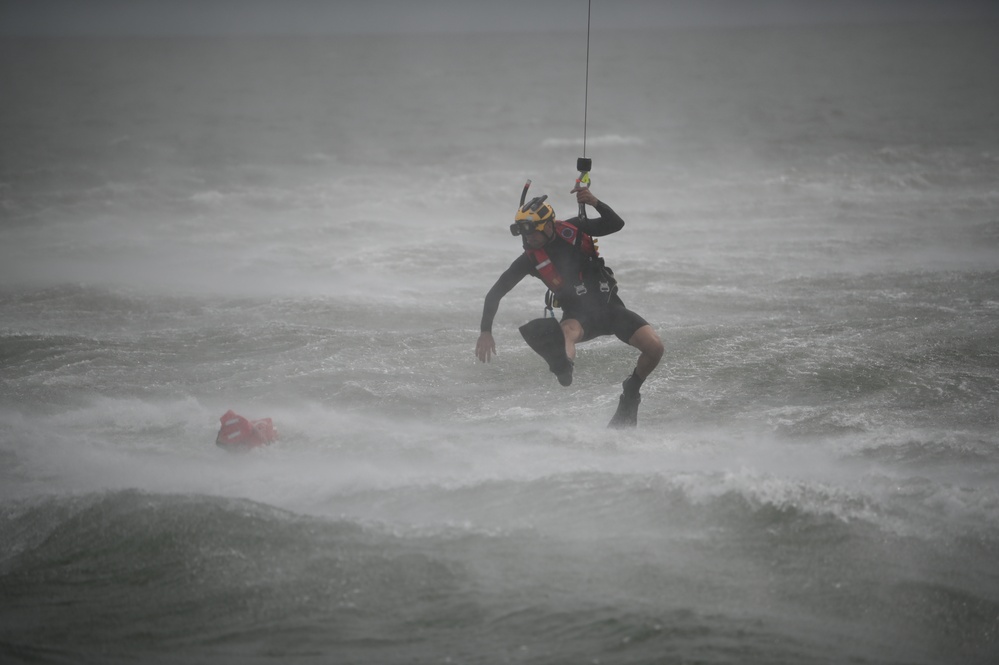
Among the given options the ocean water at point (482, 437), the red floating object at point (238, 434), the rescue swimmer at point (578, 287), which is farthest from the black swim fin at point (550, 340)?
the red floating object at point (238, 434)

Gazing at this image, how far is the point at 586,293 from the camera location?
23.1 ft

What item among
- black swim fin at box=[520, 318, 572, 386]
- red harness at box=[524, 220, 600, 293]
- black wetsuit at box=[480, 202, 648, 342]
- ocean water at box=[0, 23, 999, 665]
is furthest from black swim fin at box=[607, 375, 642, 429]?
red harness at box=[524, 220, 600, 293]

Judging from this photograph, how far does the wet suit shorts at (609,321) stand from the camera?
692cm

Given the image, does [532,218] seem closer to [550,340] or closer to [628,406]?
[550,340]

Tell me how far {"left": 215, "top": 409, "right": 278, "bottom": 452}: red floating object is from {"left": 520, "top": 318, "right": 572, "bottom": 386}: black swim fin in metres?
1.94

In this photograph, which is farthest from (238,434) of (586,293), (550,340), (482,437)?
(586,293)

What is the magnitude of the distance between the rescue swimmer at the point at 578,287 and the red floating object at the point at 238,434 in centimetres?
163

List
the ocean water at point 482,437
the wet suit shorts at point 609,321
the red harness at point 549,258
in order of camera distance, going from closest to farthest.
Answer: the ocean water at point 482,437 < the wet suit shorts at point 609,321 < the red harness at point 549,258

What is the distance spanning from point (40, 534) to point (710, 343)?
5.91m

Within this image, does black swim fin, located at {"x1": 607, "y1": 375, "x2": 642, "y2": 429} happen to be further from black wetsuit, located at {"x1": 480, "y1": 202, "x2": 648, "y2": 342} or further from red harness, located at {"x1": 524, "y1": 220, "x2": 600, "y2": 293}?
red harness, located at {"x1": 524, "y1": 220, "x2": 600, "y2": 293}

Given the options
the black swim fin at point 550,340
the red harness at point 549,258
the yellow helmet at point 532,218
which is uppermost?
the yellow helmet at point 532,218

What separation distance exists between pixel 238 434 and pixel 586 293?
8.61 feet

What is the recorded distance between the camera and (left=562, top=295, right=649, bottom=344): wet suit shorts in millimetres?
6922

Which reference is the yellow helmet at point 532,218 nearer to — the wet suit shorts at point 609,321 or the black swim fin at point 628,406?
the wet suit shorts at point 609,321
